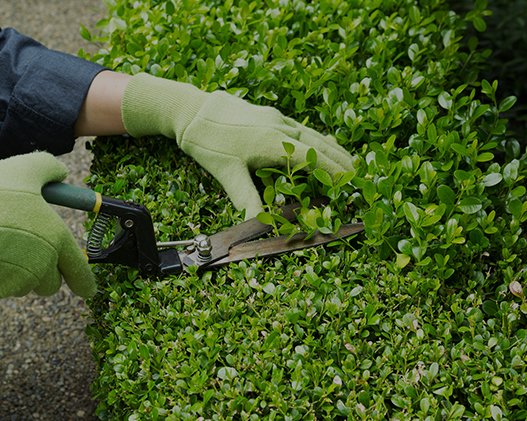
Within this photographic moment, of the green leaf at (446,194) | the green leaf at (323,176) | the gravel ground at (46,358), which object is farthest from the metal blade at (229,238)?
the gravel ground at (46,358)

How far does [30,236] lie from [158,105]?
1.73ft

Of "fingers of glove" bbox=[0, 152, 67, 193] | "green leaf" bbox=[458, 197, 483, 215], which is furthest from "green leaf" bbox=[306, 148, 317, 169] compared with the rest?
"fingers of glove" bbox=[0, 152, 67, 193]

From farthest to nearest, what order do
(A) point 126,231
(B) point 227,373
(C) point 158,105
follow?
(C) point 158,105
(A) point 126,231
(B) point 227,373

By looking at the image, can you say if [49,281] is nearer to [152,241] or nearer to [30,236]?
[30,236]

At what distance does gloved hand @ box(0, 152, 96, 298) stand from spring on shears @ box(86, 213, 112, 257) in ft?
0.20

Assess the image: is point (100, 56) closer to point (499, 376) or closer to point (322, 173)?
point (322, 173)

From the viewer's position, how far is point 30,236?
1761 millimetres

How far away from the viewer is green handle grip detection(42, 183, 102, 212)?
183 centimetres

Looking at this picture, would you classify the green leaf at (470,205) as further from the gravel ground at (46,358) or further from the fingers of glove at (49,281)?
the gravel ground at (46,358)

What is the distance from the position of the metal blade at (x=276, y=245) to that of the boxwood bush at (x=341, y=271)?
3 cm

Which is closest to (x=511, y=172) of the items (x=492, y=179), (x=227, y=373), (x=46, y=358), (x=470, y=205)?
(x=492, y=179)

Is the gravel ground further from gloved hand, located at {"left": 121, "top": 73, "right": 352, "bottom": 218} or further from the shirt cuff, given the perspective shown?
gloved hand, located at {"left": 121, "top": 73, "right": 352, "bottom": 218}

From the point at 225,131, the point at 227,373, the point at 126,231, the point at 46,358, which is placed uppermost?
the point at 225,131

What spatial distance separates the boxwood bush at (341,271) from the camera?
1645mm
